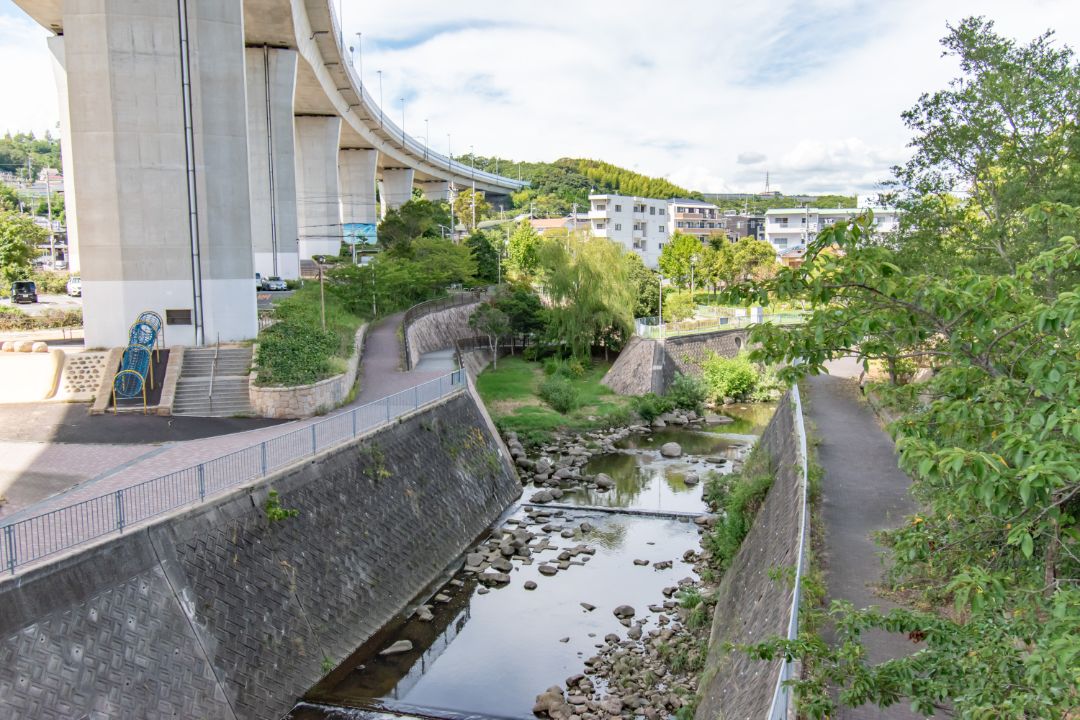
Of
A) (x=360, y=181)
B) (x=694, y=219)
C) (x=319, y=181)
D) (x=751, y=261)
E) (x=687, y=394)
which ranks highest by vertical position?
(x=360, y=181)

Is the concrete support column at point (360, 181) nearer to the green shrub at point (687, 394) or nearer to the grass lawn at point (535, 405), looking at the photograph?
the grass lawn at point (535, 405)

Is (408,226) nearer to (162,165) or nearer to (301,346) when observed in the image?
(162,165)

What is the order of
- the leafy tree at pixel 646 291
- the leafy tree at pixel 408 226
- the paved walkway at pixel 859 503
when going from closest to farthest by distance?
1. the paved walkway at pixel 859 503
2. the leafy tree at pixel 646 291
3. the leafy tree at pixel 408 226

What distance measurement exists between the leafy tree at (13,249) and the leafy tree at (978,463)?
1786 inches

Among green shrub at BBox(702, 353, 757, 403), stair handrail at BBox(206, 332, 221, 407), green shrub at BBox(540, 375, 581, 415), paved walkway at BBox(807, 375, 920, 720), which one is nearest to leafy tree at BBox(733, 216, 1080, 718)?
paved walkway at BBox(807, 375, 920, 720)

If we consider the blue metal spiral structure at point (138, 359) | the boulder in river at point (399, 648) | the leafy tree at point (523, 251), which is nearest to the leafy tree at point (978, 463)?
the boulder in river at point (399, 648)

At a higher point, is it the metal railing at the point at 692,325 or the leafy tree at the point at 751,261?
the leafy tree at the point at 751,261

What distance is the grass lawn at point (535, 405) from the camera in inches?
1252

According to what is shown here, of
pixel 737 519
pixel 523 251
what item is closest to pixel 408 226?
pixel 523 251

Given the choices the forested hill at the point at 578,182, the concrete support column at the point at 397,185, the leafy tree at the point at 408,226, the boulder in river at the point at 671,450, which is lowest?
the boulder in river at the point at 671,450

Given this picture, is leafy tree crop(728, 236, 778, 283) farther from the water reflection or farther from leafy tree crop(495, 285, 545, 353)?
the water reflection

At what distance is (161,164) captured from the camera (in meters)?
23.3

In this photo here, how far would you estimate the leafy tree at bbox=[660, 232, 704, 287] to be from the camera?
6762cm

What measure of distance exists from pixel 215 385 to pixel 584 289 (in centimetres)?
2329
